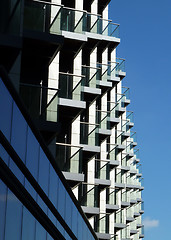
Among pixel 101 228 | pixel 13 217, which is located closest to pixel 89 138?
pixel 101 228

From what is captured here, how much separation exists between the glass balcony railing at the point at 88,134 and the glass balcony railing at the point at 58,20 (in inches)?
207

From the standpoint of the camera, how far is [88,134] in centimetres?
3225

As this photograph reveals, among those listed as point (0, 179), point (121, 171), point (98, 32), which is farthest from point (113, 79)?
point (0, 179)

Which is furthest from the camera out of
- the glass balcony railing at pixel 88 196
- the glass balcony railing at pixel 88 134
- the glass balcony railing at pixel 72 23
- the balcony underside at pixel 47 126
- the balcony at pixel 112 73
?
the balcony at pixel 112 73

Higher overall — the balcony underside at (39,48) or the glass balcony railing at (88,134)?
the balcony underside at (39,48)

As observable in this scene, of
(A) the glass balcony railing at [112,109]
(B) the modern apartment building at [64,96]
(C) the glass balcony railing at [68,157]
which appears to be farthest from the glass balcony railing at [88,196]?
(A) the glass balcony railing at [112,109]

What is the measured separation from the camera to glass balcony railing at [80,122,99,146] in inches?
1238

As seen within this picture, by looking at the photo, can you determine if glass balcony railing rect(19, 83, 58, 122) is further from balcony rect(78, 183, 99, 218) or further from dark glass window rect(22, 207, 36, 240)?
balcony rect(78, 183, 99, 218)

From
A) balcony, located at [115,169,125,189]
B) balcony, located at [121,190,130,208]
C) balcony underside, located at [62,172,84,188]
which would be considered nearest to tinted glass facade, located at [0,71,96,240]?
balcony underside, located at [62,172,84,188]

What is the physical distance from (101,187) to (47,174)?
16615 millimetres

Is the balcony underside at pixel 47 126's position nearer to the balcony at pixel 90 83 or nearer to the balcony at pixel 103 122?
the balcony at pixel 90 83

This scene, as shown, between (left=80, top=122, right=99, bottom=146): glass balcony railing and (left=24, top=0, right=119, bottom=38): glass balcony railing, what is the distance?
5.25m

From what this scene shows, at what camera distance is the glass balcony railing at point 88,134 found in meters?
31.4

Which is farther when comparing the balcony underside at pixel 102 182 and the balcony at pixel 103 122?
the balcony at pixel 103 122
